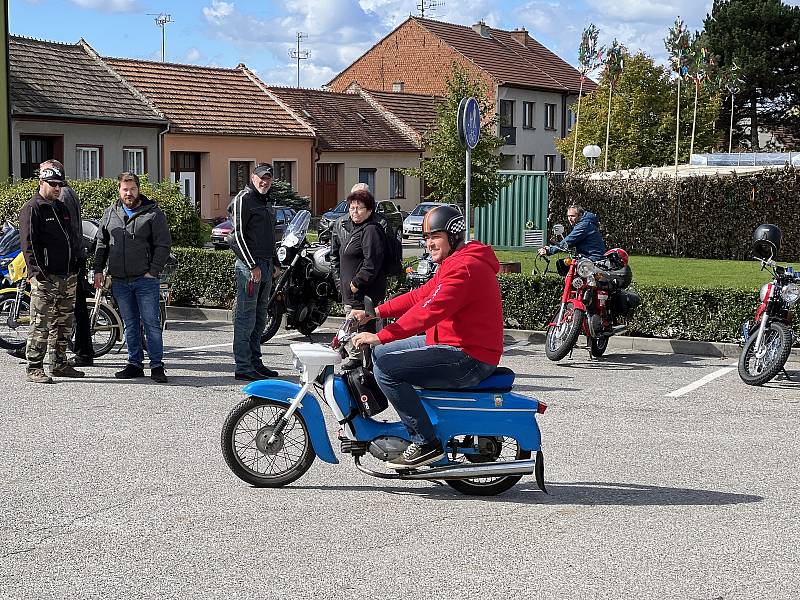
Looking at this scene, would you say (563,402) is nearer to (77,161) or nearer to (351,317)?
(351,317)

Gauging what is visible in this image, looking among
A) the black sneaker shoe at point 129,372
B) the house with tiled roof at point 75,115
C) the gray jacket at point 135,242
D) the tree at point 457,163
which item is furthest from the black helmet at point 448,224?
the house with tiled roof at point 75,115

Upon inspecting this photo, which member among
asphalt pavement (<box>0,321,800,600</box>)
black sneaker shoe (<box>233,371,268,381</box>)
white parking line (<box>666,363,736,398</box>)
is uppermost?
black sneaker shoe (<box>233,371,268,381</box>)

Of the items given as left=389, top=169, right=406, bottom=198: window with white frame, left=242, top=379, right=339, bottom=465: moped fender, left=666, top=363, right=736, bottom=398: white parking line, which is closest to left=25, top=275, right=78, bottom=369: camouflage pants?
left=242, top=379, right=339, bottom=465: moped fender

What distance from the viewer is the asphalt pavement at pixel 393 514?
17.5 ft

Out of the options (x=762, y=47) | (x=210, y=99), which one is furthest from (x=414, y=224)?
(x=762, y=47)

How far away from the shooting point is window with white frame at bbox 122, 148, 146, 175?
130 feet

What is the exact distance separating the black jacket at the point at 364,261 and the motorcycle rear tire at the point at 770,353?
363 cm

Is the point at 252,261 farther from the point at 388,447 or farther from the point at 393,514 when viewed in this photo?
the point at 393,514

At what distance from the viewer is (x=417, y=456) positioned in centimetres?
673

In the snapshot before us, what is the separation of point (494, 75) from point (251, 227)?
5358 centimetres

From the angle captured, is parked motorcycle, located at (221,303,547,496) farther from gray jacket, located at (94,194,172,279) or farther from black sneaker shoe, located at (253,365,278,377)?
gray jacket, located at (94,194,172,279)

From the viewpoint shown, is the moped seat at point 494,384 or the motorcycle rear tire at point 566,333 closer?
the moped seat at point 494,384

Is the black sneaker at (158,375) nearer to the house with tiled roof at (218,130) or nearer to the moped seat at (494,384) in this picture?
the moped seat at (494,384)

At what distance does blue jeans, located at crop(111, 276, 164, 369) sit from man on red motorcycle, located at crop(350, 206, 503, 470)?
178 inches
